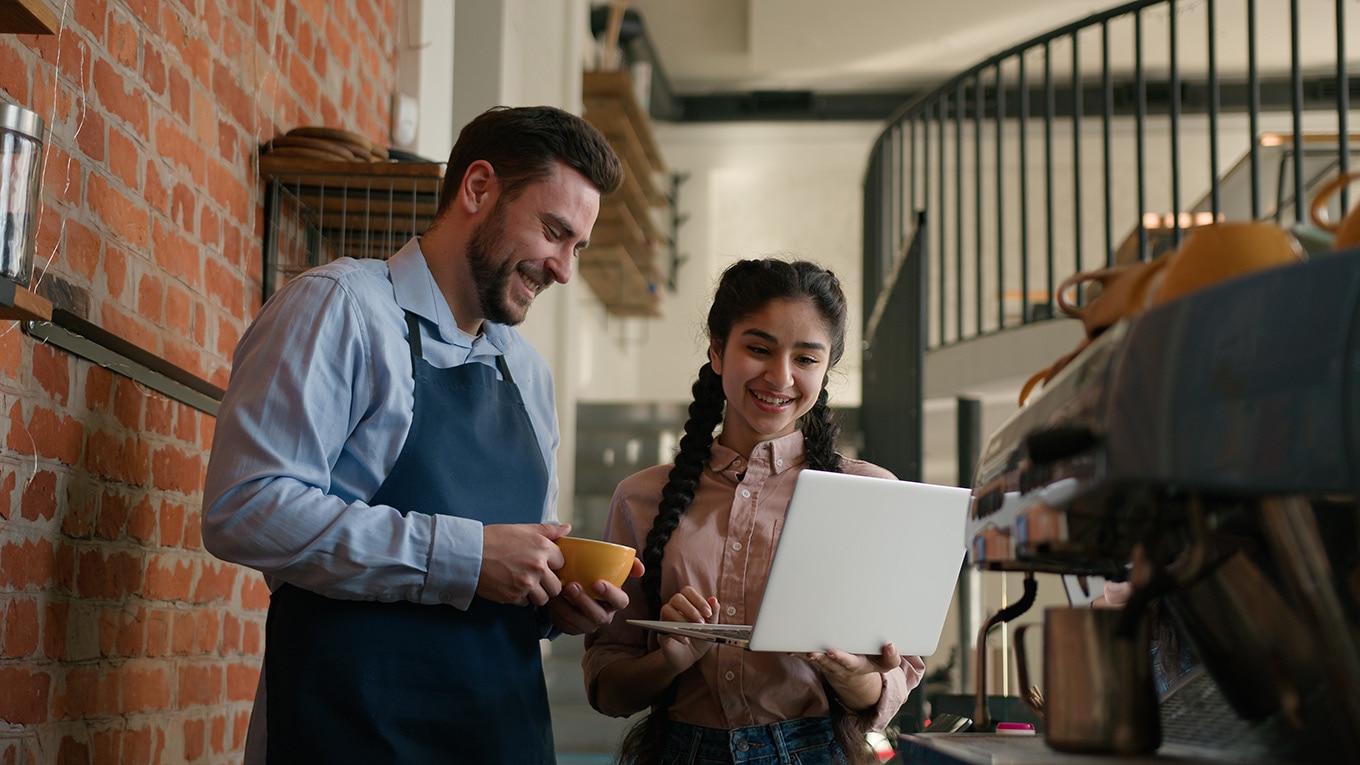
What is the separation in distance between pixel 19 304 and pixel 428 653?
575 mm

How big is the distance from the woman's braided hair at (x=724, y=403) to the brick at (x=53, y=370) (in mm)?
766

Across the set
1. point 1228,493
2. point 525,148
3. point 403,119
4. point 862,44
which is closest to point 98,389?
point 525,148

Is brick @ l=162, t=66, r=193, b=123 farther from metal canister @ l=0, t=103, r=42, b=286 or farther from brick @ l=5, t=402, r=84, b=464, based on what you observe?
metal canister @ l=0, t=103, r=42, b=286

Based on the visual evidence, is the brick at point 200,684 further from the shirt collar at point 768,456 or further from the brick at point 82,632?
the shirt collar at point 768,456

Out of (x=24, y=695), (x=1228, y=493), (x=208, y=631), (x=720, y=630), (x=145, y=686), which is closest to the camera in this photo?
(x=1228, y=493)

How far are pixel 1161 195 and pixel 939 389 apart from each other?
521cm

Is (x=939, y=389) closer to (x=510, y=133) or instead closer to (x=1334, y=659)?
→ (x=510, y=133)

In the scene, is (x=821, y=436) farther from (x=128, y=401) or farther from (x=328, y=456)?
(x=128, y=401)

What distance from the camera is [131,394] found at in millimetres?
1685

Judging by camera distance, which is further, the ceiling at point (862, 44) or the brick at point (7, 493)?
the ceiling at point (862, 44)

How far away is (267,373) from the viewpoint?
1.36 metres

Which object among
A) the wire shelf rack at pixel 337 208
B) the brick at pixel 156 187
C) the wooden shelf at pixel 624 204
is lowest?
the brick at pixel 156 187

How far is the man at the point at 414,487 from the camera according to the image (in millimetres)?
1319

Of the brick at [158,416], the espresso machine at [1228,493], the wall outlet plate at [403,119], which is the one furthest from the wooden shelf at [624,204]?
the espresso machine at [1228,493]
